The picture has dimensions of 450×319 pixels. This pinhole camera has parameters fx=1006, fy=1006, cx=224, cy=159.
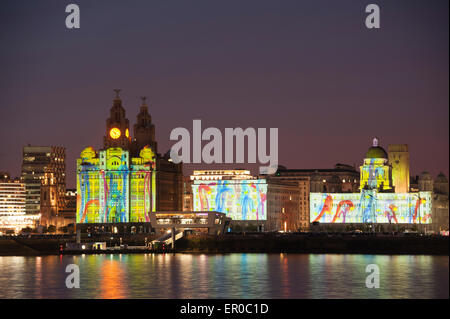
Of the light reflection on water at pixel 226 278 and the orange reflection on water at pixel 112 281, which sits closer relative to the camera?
the orange reflection on water at pixel 112 281

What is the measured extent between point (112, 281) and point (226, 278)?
587 inches

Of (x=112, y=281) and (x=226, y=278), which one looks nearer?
(x=112, y=281)

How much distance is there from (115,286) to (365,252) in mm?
87645

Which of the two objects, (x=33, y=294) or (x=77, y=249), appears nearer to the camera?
(x=33, y=294)

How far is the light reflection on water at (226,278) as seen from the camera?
110 meters

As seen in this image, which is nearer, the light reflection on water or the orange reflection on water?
the orange reflection on water

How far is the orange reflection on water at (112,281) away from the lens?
109375mm

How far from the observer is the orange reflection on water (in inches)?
4306

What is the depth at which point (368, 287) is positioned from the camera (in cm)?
11625

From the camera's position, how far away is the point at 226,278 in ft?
423

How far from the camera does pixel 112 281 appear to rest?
123875 millimetres

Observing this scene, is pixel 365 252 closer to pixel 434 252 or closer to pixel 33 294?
pixel 434 252
